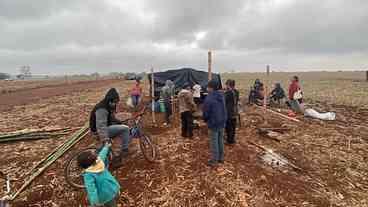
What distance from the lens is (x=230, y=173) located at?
4547mm

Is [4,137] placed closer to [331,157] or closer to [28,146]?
[28,146]

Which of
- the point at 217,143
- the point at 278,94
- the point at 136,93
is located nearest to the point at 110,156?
the point at 217,143

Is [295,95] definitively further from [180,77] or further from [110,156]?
[110,156]

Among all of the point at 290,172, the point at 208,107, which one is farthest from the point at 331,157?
the point at 208,107

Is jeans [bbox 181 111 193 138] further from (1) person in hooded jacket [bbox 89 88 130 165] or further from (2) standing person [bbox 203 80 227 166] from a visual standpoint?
(1) person in hooded jacket [bbox 89 88 130 165]

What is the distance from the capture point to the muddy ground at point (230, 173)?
3852mm

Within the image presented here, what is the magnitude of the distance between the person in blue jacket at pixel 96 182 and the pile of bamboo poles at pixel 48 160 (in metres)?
2.28

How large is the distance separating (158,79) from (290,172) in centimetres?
824

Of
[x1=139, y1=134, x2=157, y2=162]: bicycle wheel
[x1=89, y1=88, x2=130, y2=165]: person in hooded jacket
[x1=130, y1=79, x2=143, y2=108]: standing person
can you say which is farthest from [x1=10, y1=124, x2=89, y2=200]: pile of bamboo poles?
[x1=130, y1=79, x2=143, y2=108]: standing person

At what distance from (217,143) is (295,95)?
726cm

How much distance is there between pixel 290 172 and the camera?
4711mm

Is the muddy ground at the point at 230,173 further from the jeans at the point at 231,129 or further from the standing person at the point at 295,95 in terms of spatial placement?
the standing person at the point at 295,95

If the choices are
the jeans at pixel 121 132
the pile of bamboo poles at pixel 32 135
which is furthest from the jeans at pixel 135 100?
the jeans at pixel 121 132

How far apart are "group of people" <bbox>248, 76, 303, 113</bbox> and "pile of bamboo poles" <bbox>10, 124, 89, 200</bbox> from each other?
320 inches
